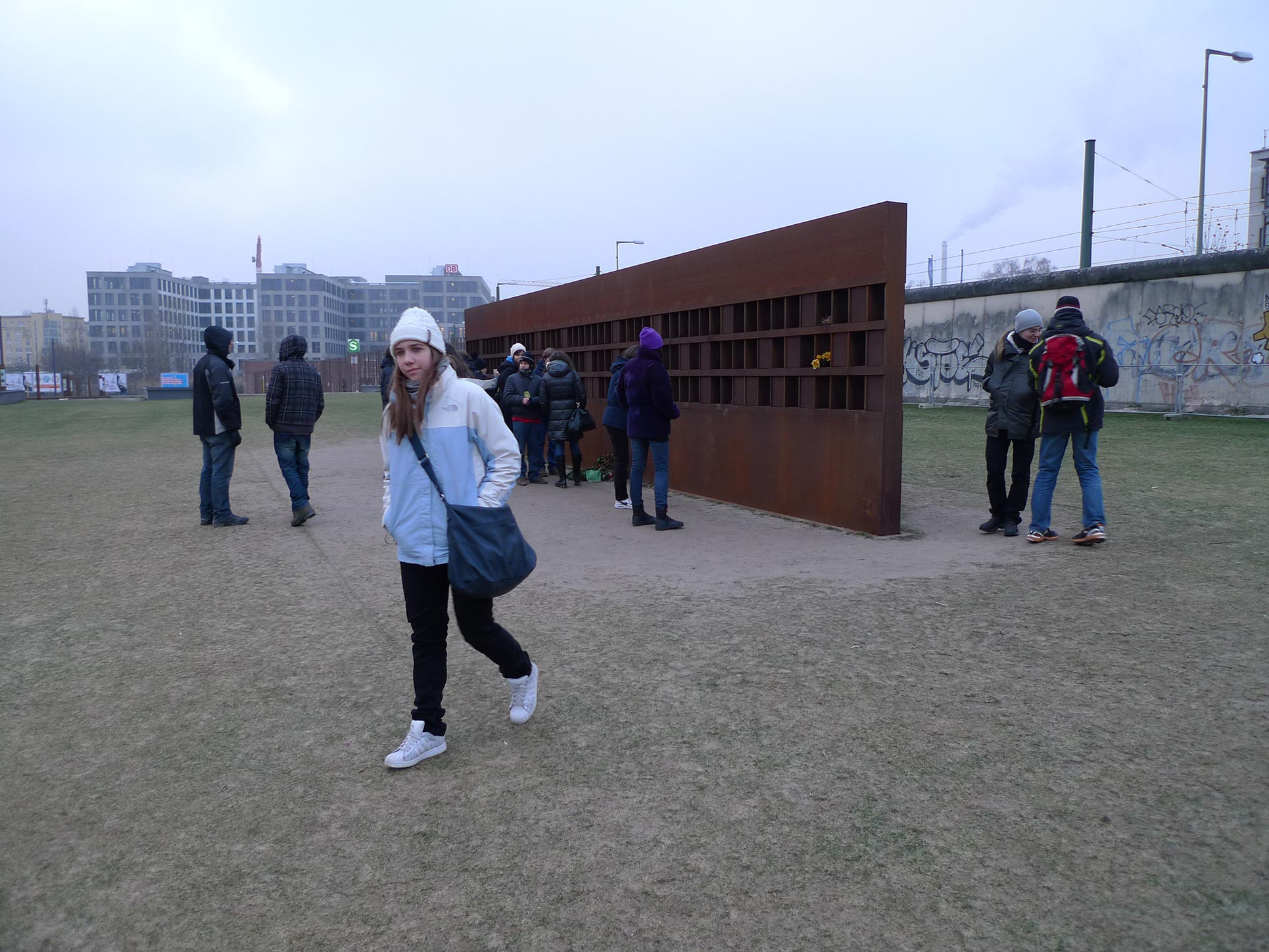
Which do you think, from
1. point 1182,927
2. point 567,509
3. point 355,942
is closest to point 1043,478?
point 567,509

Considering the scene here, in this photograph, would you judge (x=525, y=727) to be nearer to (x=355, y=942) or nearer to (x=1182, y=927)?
(x=355, y=942)

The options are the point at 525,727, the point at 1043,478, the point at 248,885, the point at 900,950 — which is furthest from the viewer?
the point at 1043,478

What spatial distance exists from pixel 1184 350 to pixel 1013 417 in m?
14.4

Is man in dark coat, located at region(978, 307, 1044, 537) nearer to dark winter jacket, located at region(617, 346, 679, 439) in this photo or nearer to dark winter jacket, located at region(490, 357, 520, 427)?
dark winter jacket, located at region(617, 346, 679, 439)

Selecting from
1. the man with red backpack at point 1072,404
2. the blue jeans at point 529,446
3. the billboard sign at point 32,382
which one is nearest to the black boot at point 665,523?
the man with red backpack at point 1072,404

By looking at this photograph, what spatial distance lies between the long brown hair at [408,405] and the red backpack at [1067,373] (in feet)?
18.1

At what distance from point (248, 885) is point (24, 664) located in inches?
121

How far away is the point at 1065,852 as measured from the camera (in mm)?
3020

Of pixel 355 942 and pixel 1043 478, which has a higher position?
pixel 1043 478

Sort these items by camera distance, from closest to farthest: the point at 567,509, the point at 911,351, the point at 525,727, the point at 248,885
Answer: the point at 248,885
the point at 525,727
the point at 567,509
the point at 911,351

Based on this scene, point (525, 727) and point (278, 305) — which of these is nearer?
point (525, 727)

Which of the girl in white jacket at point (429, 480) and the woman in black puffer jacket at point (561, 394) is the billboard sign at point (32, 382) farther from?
the girl in white jacket at point (429, 480)

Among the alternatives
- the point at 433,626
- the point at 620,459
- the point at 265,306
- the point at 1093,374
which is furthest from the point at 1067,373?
the point at 265,306

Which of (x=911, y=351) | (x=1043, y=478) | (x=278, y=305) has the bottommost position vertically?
(x=1043, y=478)
